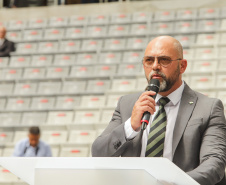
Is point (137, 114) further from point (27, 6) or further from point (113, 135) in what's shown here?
point (27, 6)

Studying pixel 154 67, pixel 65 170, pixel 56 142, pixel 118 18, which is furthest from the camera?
pixel 118 18

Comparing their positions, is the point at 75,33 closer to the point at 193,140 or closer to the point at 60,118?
the point at 60,118

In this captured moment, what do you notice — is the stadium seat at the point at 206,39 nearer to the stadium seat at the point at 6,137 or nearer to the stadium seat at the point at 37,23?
the stadium seat at the point at 37,23

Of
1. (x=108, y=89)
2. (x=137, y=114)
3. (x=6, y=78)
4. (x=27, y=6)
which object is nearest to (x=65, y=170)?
(x=137, y=114)

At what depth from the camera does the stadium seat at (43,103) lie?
6332mm

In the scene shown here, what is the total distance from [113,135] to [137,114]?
5.2 inches

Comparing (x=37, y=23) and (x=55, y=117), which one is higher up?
(x=37, y=23)

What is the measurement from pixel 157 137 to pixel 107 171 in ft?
1.31

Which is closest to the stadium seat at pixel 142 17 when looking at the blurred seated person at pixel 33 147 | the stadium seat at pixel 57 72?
the stadium seat at pixel 57 72

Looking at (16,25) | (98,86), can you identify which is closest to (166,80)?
(98,86)

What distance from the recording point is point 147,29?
7.32 metres

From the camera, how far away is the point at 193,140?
5.98ft

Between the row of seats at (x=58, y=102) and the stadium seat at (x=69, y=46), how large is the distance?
40.5 inches

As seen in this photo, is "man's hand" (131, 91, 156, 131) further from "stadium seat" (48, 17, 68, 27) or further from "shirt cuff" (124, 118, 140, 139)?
"stadium seat" (48, 17, 68, 27)
